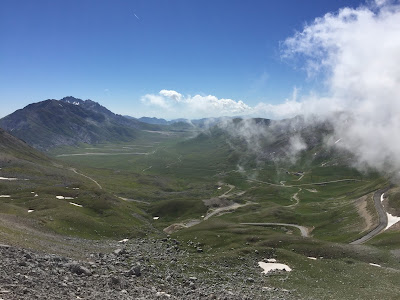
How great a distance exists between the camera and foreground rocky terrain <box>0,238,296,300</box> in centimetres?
2845

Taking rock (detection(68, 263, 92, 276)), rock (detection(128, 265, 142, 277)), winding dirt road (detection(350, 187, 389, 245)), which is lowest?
winding dirt road (detection(350, 187, 389, 245))

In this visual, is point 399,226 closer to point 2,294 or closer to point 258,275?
point 258,275

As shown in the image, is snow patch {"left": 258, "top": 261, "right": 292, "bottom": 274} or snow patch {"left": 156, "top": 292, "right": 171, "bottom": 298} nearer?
snow patch {"left": 156, "top": 292, "right": 171, "bottom": 298}

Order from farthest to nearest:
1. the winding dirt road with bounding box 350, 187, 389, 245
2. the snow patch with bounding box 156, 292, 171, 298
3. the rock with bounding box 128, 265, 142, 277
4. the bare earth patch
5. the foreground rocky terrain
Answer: the bare earth patch < the winding dirt road with bounding box 350, 187, 389, 245 < the rock with bounding box 128, 265, 142, 277 < the snow patch with bounding box 156, 292, 171, 298 < the foreground rocky terrain

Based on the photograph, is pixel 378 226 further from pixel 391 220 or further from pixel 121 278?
pixel 121 278

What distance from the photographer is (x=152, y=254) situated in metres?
69.9

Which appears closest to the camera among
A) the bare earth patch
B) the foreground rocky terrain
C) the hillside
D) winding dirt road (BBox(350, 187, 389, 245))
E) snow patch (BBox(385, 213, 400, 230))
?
the foreground rocky terrain

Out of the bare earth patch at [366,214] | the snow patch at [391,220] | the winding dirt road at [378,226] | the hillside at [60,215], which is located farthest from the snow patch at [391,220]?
the hillside at [60,215]

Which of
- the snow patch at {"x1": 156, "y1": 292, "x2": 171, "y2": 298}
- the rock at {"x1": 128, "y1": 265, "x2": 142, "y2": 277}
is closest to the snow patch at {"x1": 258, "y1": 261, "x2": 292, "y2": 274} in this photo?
the rock at {"x1": 128, "y1": 265, "x2": 142, "y2": 277}

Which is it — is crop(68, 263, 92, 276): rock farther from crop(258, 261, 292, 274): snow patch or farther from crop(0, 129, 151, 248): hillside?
crop(258, 261, 292, 274): snow patch

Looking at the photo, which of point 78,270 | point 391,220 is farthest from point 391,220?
point 78,270

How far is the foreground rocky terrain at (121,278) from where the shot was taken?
28.5 m

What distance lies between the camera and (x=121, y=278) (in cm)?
3825

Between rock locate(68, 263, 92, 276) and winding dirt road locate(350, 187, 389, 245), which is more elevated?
rock locate(68, 263, 92, 276)
